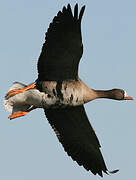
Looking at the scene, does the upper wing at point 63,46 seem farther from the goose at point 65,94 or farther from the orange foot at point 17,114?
the orange foot at point 17,114

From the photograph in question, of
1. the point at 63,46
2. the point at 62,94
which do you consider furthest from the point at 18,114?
the point at 63,46

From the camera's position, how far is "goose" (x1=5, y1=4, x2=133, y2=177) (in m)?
11.9

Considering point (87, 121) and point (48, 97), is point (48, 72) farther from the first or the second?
point (87, 121)

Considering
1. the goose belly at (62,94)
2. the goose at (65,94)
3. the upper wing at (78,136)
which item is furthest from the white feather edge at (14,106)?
the goose belly at (62,94)

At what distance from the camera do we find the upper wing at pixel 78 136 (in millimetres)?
13484

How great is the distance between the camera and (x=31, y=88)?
498 inches

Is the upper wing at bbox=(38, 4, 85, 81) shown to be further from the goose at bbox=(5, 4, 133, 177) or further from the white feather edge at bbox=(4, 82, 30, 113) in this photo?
the white feather edge at bbox=(4, 82, 30, 113)

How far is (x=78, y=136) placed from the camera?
1390 cm

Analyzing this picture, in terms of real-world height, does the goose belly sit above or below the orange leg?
above

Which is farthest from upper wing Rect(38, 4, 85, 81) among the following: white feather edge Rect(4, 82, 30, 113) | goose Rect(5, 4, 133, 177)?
white feather edge Rect(4, 82, 30, 113)

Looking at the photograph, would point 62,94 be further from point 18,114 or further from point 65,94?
point 18,114

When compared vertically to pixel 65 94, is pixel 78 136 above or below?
below

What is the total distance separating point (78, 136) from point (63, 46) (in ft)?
9.03

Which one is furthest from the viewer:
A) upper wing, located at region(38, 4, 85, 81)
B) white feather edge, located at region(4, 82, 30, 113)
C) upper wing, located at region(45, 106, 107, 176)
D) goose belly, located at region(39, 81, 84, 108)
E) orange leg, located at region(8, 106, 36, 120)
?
upper wing, located at region(45, 106, 107, 176)
